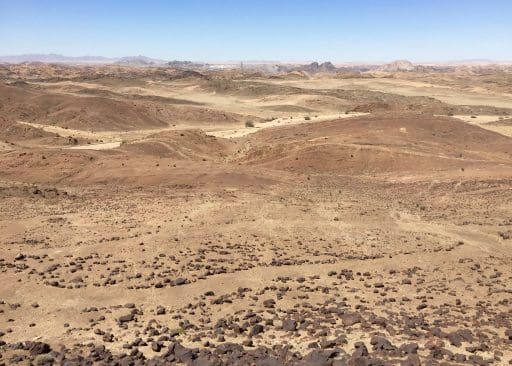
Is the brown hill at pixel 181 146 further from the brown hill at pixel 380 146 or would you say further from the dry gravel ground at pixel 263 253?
the brown hill at pixel 380 146

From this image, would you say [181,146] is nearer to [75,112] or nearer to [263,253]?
[263,253]

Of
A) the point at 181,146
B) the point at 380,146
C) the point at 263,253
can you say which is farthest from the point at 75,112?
the point at 263,253

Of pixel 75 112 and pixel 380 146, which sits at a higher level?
pixel 75 112

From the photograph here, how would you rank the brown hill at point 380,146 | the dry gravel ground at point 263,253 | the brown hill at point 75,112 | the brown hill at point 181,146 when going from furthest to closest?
the brown hill at point 75,112, the brown hill at point 181,146, the brown hill at point 380,146, the dry gravel ground at point 263,253

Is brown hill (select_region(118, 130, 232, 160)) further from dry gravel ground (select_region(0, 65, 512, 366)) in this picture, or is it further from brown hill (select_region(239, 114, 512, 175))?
brown hill (select_region(239, 114, 512, 175))

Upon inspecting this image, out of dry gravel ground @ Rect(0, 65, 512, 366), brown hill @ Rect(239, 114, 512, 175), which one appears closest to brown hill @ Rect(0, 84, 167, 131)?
dry gravel ground @ Rect(0, 65, 512, 366)

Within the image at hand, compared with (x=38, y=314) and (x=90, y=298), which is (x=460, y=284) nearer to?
(x=90, y=298)

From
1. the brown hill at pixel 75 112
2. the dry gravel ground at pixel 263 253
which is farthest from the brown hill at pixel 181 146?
the brown hill at pixel 75 112

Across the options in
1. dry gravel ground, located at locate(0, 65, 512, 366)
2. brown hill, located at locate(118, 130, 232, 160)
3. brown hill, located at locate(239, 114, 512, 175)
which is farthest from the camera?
brown hill, located at locate(118, 130, 232, 160)

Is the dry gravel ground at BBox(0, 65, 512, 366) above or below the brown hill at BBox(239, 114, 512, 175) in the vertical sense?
below
